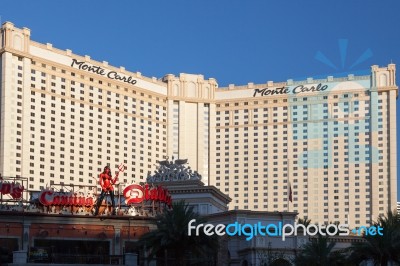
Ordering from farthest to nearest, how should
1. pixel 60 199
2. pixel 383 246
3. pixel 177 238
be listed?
pixel 60 199, pixel 383 246, pixel 177 238

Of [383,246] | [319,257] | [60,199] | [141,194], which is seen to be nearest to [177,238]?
[319,257]

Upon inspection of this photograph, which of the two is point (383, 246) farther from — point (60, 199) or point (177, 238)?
point (60, 199)

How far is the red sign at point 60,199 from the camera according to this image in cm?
10994

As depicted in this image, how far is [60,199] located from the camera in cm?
11050

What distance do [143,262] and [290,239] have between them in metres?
31.4

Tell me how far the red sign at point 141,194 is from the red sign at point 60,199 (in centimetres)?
621

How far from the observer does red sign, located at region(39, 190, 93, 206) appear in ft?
361

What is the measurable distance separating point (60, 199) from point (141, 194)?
37.3 feet

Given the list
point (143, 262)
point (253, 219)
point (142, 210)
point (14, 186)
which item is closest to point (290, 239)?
point (253, 219)

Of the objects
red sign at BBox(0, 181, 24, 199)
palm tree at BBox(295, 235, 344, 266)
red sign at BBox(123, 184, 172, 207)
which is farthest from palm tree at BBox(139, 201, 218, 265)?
red sign at BBox(0, 181, 24, 199)

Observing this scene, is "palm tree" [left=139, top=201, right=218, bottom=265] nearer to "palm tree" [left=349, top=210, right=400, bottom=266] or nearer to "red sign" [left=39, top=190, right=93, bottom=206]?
"palm tree" [left=349, top=210, right=400, bottom=266]

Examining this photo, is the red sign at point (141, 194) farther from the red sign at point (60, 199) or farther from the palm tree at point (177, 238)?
the palm tree at point (177, 238)

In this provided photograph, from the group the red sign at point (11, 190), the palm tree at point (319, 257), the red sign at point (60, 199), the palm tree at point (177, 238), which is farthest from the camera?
the red sign at point (11, 190)

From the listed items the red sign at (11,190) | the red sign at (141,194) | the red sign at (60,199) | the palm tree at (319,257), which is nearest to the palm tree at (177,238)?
the palm tree at (319,257)
